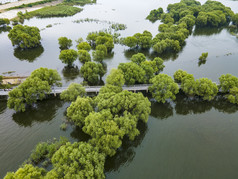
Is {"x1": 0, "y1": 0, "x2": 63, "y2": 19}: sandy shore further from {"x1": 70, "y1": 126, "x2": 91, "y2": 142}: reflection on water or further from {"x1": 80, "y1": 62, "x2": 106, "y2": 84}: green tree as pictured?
{"x1": 70, "y1": 126, "x2": 91, "y2": 142}: reflection on water

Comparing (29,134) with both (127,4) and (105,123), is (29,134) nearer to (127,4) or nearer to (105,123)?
(105,123)

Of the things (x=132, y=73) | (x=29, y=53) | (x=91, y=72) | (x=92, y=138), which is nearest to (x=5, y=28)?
(x=29, y=53)

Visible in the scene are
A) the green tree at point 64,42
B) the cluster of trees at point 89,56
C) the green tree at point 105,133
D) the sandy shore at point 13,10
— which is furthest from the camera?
the sandy shore at point 13,10

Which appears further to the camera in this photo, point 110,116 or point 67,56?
point 67,56

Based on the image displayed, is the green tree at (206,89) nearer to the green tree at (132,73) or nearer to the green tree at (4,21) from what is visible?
the green tree at (132,73)


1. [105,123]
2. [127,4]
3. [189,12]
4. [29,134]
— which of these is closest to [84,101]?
[105,123]

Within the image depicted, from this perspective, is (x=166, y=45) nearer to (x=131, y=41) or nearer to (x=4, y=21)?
(x=131, y=41)

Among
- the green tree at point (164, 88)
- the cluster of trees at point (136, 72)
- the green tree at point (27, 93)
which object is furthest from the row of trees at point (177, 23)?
the green tree at point (27, 93)

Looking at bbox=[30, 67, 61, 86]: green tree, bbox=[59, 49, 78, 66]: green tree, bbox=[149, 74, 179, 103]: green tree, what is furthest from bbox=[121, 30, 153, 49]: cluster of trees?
bbox=[30, 67, 61, 86]: green tree
